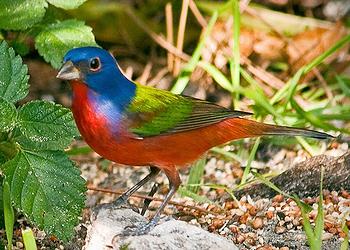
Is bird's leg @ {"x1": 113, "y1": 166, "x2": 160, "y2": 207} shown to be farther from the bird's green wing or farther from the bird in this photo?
the bird's green wing

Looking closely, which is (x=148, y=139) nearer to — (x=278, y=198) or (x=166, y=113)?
(x=166, y=113)

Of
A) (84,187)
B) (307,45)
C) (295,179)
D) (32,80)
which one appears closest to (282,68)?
(307,45)

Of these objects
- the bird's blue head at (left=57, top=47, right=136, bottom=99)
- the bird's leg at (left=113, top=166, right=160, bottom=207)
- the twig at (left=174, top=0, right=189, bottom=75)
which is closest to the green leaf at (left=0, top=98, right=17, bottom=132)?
the bird's blue head at (left=57, top=47, right=136, bottom=99)

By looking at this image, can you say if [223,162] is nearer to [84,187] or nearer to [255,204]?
[255,204]

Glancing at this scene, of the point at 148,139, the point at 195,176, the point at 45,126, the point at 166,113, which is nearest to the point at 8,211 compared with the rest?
the point at 45,126

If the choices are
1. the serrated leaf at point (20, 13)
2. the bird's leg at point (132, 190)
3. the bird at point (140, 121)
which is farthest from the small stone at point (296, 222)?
the serrated leaf at point (20, 13)
